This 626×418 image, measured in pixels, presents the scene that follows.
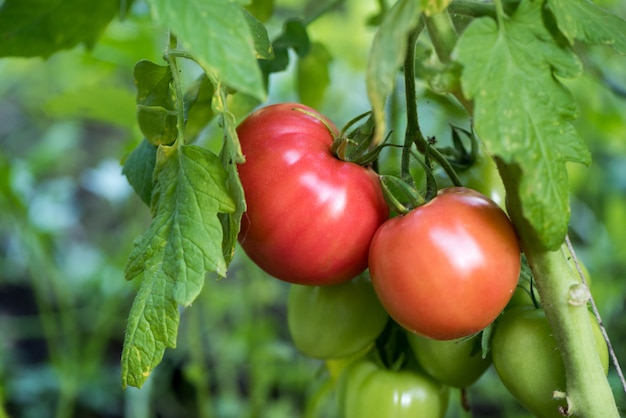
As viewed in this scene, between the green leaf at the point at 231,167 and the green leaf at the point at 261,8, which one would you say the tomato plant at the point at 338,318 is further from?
the green leaf at the point at 261,8

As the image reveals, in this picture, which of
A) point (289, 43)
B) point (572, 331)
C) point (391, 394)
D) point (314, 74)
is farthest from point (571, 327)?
point (314, 74)

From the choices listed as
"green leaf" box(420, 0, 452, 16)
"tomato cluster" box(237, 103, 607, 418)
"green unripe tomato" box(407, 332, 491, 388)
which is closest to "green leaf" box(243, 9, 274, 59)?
"tomato cluster" box(237, 103, 607, 418)

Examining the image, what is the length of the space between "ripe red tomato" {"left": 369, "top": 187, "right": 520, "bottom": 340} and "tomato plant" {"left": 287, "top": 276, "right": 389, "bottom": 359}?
5.9 inches

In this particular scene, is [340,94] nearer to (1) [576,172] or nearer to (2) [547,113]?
(1) [576,172]

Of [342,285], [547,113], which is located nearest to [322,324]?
[342,285]

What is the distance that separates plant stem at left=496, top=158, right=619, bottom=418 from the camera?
0.51 meters

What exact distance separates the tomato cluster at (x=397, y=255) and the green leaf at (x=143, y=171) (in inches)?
4.9

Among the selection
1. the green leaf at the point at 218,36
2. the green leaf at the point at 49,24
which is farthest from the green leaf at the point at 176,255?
the green leaf at the point at 49,24

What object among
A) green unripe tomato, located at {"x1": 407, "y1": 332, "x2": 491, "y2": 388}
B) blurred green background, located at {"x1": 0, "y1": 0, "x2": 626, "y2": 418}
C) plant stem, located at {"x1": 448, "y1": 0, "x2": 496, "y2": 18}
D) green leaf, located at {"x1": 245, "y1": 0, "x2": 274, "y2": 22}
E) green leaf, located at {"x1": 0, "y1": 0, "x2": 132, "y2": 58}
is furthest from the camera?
blurred green background, located at {"x1": 0, "y1": 0, "x2": 626, "y2": 418}

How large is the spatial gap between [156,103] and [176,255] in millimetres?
166

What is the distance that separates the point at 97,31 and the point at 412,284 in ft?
1.85

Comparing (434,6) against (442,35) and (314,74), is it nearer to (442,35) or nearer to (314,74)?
(442,35)

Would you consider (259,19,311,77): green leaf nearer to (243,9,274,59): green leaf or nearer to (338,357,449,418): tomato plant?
(243,9,274,59): green leaf

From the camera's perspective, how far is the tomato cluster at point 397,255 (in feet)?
1.66
